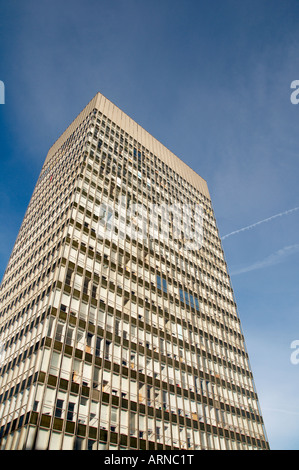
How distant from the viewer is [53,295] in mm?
40969

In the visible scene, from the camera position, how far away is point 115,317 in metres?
45.9

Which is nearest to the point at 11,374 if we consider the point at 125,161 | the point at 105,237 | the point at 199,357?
the point at 105,237

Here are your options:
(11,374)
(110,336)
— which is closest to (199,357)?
(110,336)

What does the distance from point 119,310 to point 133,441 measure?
616 inches

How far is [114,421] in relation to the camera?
3688 centimetres

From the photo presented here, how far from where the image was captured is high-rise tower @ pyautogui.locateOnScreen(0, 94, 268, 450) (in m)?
35.6

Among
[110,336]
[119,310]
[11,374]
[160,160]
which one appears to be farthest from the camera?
[160,160]

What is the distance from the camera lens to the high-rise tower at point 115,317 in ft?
117

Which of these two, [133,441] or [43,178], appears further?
[43,178]

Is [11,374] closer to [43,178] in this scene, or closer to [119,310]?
[119,310]
